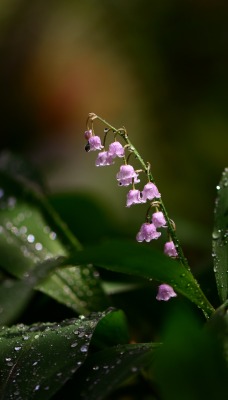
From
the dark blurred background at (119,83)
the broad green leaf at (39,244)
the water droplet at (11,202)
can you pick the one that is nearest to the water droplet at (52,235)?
the broad green leaf at (39,244)

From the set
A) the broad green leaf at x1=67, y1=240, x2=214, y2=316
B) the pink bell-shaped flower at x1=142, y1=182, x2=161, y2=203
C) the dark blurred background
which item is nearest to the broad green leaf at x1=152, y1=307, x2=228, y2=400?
the broad green leaf at x1=67, y1=240, x2=214, y2=316

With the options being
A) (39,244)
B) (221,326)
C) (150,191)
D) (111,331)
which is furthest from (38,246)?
(221,326)

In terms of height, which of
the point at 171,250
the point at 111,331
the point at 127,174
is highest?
the point at 127,174

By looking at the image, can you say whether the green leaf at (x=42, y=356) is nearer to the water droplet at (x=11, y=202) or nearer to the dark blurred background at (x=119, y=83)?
the water droplet at (x=11, y=202)

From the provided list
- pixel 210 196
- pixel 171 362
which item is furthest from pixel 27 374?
pixel 210 196

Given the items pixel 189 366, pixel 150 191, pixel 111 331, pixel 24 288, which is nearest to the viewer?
pixel 189 366

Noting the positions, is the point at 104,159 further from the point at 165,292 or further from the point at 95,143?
the point at 165,292

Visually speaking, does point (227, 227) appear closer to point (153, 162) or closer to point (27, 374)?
point (27, 374)
